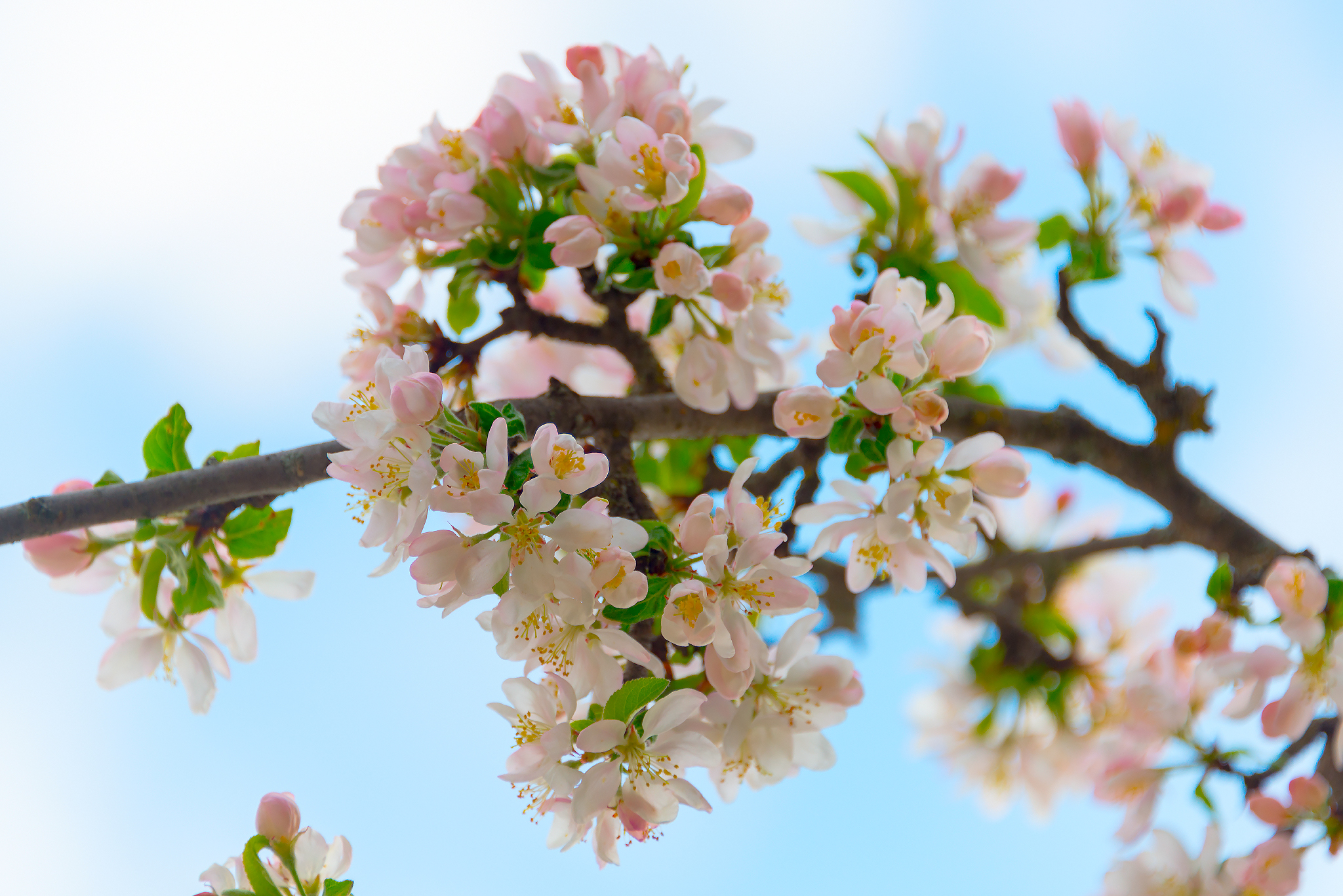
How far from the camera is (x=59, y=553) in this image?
101cm

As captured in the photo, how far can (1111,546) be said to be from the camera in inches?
67.6

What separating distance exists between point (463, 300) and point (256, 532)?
1.15ft

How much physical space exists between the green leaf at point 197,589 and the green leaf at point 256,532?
0.12 feet

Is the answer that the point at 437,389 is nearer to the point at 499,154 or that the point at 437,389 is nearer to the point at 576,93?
the point at 499,154

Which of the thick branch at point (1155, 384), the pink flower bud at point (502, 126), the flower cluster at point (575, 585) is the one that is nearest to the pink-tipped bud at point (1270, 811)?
the thick branch at point (1155, 384)

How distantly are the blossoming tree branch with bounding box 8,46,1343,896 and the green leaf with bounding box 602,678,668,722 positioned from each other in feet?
0.03

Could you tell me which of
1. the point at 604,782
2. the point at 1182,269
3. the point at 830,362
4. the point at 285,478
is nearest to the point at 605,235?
the point at 830,362

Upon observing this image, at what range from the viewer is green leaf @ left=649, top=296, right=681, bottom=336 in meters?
1.06

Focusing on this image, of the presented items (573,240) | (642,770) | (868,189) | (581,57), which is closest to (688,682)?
(642,770)

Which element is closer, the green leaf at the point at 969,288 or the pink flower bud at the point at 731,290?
the pink flower bud at the point at 731,290

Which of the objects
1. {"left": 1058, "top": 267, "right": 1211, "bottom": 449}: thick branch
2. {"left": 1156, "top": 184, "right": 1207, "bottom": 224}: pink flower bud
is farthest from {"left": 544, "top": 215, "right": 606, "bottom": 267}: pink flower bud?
{"left": 1156, "top": 184, "right": 1207, "bottom": 224}: pink flower bud

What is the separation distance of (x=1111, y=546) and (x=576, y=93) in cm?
122

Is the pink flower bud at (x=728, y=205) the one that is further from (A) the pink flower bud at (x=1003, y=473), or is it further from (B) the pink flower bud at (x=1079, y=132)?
(B) the pink flower bud at (x=1079, y=132)

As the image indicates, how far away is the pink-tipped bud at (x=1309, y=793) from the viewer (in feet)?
3.89
